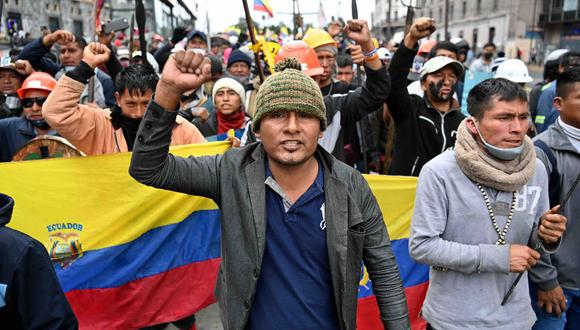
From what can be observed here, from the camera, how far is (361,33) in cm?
294

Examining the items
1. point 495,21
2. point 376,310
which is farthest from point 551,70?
point 495,21

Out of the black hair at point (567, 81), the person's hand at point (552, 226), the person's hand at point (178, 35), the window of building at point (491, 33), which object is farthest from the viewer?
the window of building at point (491, 33)

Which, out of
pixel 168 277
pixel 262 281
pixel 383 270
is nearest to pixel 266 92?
pixel 262 281

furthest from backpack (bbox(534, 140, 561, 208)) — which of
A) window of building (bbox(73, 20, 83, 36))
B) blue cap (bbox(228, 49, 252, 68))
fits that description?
window of building (bbox(73, 20, 83, 36))

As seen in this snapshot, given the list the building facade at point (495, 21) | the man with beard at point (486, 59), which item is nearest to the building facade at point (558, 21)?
the building facade at point (495, 21)

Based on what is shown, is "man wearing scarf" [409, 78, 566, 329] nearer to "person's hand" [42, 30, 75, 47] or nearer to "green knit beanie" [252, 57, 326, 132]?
"green knit beanie" [252, 57, 326, 132]

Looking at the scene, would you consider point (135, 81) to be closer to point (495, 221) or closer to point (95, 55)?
point (95, 55)

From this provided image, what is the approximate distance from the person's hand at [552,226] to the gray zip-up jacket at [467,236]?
85mm

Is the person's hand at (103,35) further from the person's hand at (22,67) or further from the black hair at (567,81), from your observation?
the black hair at (567,81)

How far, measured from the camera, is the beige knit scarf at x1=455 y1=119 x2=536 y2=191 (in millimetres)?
2242

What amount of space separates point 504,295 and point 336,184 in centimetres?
112

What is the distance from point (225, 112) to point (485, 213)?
2.84 meters

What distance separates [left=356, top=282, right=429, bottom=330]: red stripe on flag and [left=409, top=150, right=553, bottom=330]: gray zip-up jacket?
3.43ft

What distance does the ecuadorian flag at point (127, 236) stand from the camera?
3.18m
